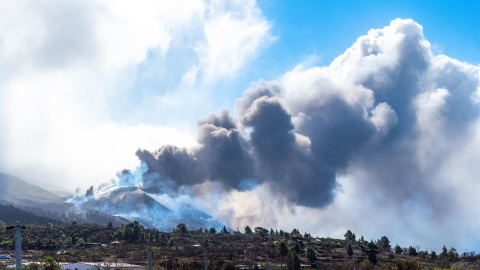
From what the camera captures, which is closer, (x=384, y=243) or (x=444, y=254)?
(x=444, y=254)

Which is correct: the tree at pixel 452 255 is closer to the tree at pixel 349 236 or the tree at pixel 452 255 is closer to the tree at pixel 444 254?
the tree at pixel 444 254

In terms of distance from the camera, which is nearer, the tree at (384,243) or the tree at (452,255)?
the tree at (452,255)

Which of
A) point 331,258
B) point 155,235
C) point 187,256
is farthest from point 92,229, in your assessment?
point 331,258

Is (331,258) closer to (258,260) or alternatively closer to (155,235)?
(258,260)

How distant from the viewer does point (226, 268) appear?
7562cm

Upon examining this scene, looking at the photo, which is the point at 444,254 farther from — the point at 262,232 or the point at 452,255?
the point at 262,232

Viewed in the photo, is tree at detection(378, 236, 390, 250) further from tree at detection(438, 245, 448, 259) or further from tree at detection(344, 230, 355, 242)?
tree at detection(438, 245, 448, 259)

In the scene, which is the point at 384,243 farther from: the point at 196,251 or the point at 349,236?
the point at 196,251

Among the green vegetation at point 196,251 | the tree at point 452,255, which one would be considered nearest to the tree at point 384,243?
the green vegetation at point 196,251

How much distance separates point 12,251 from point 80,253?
→ 17708 mm

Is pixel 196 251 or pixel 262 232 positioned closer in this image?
pixel 196 251

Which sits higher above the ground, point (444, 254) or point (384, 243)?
point (384, 243)

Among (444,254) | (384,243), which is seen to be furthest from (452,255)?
(384,243)

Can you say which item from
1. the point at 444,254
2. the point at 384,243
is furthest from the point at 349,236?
the point at 444,254
